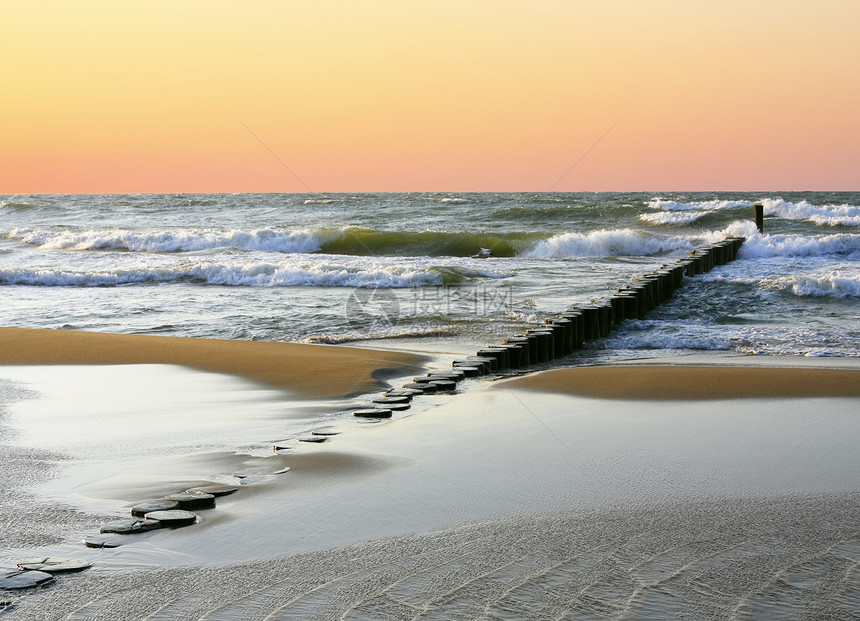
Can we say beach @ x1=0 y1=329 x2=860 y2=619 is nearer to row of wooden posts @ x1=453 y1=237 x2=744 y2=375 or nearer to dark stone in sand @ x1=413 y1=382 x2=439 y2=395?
dark stone in sand @ x1=413 y1=382 x2=439 y2=395

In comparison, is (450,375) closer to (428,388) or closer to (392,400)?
(428,388)

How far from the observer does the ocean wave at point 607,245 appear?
2239 centimetres

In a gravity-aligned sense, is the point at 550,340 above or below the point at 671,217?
below

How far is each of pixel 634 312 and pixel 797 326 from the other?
6.35 ft

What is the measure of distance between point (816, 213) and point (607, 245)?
10.3 m

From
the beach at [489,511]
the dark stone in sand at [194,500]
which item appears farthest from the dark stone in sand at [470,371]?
the dark stone in sand at [194,500]

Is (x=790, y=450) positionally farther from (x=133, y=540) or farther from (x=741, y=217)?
(x=741, y=217)

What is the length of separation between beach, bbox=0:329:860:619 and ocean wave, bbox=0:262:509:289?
8.30 m

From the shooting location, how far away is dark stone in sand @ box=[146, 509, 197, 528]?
320cm

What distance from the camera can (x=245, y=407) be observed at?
555 centimetres

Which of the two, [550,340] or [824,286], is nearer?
[550,340]

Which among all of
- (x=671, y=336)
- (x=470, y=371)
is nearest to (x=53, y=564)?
(x=470, y=371)

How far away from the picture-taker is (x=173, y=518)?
10.5 ft

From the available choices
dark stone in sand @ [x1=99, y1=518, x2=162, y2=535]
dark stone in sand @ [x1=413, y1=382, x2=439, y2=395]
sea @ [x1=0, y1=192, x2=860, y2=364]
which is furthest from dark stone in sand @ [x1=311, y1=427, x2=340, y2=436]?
sea @ [x1=0, y1=192, x2=860, y2=364]
